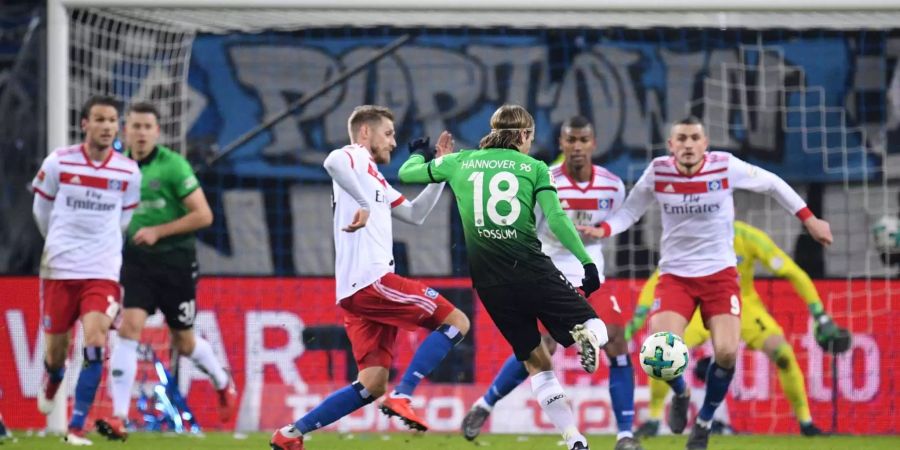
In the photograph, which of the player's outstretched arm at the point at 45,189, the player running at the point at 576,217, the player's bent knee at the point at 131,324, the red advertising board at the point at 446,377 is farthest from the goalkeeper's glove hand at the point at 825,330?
the player's outstretched arm at the point at 45,189

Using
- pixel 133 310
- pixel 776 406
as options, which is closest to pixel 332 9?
pixel 133 310

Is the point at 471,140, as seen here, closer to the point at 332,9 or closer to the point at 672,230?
the point at 332,9

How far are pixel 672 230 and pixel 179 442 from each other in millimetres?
3531

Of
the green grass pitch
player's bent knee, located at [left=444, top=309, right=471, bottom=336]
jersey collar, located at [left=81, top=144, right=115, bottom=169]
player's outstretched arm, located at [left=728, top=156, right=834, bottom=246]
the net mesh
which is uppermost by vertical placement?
the net mesh

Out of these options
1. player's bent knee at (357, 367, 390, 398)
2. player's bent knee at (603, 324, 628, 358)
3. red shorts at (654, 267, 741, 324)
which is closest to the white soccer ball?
red shorts at (654, 267, 741, 324)

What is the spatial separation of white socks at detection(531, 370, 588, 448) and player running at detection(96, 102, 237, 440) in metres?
3.18

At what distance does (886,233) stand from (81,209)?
6.85m

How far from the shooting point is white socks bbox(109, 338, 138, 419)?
34.3 ft

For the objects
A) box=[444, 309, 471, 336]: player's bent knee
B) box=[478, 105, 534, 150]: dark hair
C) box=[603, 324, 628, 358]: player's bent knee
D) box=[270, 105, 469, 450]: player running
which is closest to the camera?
box=[478, 105, 534, 150]: dark hair

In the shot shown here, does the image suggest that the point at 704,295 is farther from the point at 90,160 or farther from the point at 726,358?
the point at 90,160

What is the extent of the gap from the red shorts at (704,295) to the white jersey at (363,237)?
212cm

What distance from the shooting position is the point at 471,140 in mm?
14367

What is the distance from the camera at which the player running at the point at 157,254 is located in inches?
416

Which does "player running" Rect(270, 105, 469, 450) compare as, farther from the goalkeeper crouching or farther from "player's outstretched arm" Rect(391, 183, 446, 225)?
the goalkeeper crouching
